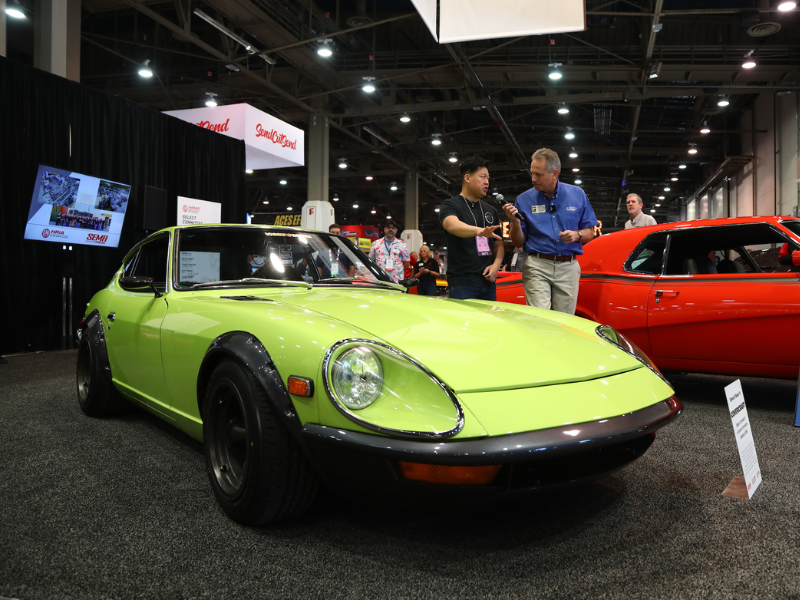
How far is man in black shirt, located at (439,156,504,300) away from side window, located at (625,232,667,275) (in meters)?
1.10

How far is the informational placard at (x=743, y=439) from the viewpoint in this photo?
2.03 metres

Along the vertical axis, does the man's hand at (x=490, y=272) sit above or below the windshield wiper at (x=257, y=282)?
above

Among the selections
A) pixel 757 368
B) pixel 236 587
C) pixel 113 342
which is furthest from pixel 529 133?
pixel 236 587

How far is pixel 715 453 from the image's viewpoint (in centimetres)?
261

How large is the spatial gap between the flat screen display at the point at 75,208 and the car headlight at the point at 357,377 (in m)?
6.32

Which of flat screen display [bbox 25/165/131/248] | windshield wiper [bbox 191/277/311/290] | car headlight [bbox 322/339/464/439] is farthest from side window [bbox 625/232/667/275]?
flat screen display [bbox 25/165/131/248]

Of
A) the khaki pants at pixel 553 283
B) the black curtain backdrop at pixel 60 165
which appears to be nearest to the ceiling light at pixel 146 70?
the black curtain backdrop at pixel 60 165

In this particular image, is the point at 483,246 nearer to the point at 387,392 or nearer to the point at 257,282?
the point at 257,282

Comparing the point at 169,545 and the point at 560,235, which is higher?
the point at 560,235

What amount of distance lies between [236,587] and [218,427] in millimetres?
622

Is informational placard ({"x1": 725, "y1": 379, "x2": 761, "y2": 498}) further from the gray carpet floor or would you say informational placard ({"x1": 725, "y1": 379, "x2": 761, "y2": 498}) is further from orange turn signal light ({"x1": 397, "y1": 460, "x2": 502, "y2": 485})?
orange turn signal light ({"x1": 397, "y1": 460, "x2": 502, "y2": 485})

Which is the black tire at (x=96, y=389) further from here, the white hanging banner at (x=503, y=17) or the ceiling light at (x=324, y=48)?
the ceiling light at (x=324, y=48)

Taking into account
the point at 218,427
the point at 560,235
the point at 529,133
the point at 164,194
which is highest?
the point at 529,133

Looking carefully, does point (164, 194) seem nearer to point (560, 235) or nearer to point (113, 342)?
point (113, 342)
